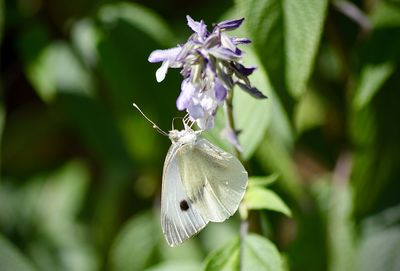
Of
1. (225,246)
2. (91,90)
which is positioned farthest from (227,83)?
(91,90)

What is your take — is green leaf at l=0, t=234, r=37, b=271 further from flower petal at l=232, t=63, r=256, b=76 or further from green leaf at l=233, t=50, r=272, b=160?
flower petal at l=232, t=63, r=256, b=76

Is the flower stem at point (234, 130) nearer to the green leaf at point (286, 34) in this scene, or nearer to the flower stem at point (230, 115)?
the flower stem at point (230, 115)

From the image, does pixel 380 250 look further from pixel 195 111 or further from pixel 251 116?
pixel 195 111

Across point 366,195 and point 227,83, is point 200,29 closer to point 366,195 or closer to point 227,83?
point 227,83

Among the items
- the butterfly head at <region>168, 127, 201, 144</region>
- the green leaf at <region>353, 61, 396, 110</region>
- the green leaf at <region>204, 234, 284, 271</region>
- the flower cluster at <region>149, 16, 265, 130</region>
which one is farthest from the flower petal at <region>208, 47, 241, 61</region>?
the green leaf at <region>353, 61, 396, 110</region>

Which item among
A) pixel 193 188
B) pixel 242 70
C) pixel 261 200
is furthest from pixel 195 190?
pixel 242 70

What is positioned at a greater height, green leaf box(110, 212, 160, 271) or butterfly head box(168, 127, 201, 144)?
butterfly head box(168, 127, 201, 144)
